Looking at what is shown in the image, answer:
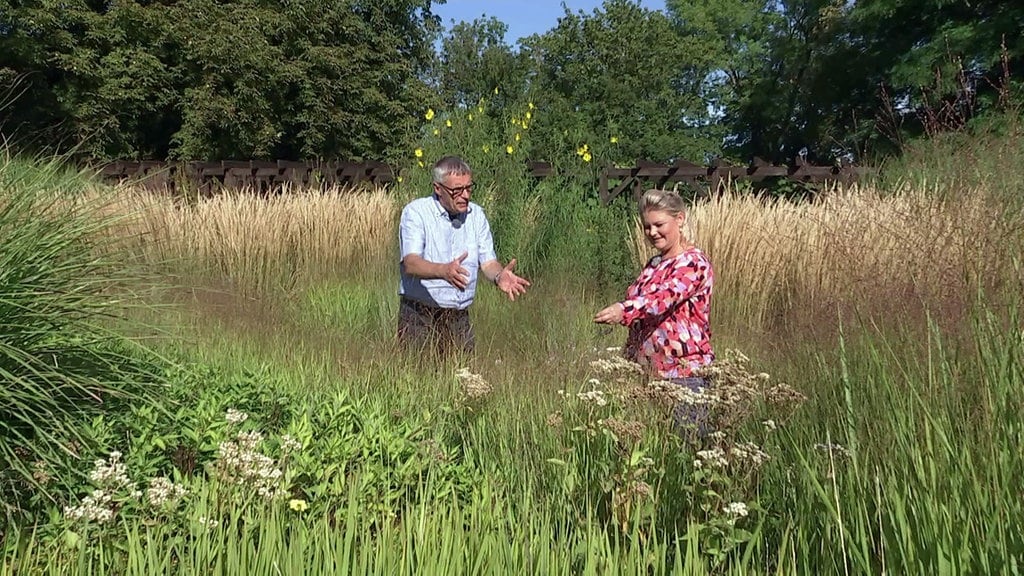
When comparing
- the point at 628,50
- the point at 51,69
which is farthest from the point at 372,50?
the point at 628,50

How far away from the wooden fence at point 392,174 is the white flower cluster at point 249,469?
17.1ft

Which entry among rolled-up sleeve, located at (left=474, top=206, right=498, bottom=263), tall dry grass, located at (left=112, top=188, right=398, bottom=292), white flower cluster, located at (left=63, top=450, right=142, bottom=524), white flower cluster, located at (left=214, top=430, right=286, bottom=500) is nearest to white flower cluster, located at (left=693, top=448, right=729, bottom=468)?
white flower cluster, located at (left=214, top=430, right=286, bottom=500)

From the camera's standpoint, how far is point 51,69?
22188mm

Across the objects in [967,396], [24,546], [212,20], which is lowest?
[24,546]

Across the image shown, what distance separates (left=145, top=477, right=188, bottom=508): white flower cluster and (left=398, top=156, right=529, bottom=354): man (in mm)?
2222

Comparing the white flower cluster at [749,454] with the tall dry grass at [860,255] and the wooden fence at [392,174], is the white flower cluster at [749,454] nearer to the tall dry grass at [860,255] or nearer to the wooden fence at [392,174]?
the tall dry grass at [860,255]

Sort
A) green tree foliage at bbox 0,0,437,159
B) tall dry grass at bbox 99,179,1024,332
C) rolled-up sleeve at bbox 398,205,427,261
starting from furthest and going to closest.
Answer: green tree foliage at bbox 0,0,437,159 → rolled-up sleeve at bbox 398,205,427,261 → tall dry grass at bbox 99,179,1024,332

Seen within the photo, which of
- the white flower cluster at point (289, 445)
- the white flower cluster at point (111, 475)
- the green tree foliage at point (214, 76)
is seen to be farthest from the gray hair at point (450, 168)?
the green tree foliage at point (214, 76)

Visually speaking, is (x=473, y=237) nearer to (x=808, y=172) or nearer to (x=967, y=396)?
(x=967, y=396)

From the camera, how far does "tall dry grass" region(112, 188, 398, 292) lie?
8828 mm

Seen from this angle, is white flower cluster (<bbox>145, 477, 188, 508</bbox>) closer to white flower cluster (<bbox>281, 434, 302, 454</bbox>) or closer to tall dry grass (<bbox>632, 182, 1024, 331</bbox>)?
white flower cluster (<bbox>281, 434, 302, 454</bbox>)

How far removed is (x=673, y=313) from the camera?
131 inches

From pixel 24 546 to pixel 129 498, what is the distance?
0.45 meters

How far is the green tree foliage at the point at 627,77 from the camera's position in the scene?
37875 millimetres
